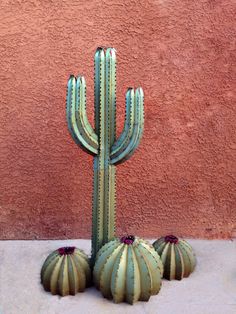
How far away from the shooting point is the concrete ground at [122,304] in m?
2.78

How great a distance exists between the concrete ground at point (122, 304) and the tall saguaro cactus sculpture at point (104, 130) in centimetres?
38

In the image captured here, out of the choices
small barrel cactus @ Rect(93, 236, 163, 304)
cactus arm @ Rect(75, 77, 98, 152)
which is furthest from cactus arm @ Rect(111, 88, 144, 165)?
small barrel cactus @ Rect(93, 236, 163, 304)

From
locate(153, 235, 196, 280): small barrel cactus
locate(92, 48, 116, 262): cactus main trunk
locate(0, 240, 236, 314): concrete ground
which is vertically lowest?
locate(0, 240, 236, 314): concrete ground

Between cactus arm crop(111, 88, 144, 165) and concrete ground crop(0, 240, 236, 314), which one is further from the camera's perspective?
cactus arm crop(111, 88, 144, 165)

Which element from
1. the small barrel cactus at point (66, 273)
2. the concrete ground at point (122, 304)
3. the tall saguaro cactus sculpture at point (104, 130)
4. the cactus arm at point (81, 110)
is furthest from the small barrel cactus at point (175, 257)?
the cactus arm at point (81, 110)

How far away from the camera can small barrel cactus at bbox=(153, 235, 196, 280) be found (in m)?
3.14

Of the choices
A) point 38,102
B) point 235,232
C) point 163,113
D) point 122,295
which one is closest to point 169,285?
point 122,295

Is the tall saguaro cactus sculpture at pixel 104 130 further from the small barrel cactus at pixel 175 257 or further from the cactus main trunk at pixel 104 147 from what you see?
the small barrel cactus at pixel 175 257

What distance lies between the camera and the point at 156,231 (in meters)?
3.93

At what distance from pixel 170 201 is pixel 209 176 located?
400 mm

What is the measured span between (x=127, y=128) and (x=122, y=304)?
3.65 feet

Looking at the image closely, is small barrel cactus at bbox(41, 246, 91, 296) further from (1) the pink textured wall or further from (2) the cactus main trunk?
(1) the pink textured wall

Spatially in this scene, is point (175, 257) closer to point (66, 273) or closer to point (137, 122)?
point (66, 273)

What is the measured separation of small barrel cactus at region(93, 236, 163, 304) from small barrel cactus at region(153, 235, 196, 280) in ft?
0.85
